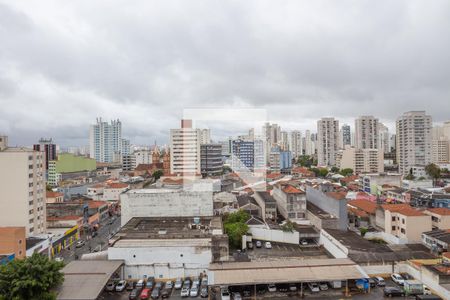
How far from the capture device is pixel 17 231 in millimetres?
11891

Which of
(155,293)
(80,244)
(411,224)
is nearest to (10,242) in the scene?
(80,244)

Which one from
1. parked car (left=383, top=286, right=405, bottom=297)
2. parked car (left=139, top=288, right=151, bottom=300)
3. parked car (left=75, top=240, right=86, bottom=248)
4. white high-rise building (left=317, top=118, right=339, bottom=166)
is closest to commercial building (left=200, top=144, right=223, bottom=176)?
white high-rise building (left=317, top=118, right=339, bottom=166)

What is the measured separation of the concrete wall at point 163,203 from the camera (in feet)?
52.9

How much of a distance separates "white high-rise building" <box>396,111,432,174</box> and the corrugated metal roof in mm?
34433

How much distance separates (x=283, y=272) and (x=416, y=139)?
37520 mm

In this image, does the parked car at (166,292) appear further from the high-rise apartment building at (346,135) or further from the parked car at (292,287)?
the high-rise apartment building at (346,135)

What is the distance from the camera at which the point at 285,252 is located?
1310 centimetres

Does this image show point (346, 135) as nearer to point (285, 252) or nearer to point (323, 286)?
point (285, 252)

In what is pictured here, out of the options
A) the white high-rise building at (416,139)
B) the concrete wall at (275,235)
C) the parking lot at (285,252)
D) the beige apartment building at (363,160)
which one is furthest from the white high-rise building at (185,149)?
the white high-rise building at (416,139)

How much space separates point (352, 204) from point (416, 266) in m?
9.78

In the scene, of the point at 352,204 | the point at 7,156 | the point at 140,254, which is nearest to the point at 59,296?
the point at 140,254

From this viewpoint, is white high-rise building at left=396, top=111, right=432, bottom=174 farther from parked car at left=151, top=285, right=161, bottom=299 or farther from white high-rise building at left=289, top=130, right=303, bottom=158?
parked car at left=151, top=285, right=161, bottom=299

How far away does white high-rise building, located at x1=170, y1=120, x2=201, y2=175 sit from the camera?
1474 inches

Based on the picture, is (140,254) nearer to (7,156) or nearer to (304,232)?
(304,232)
